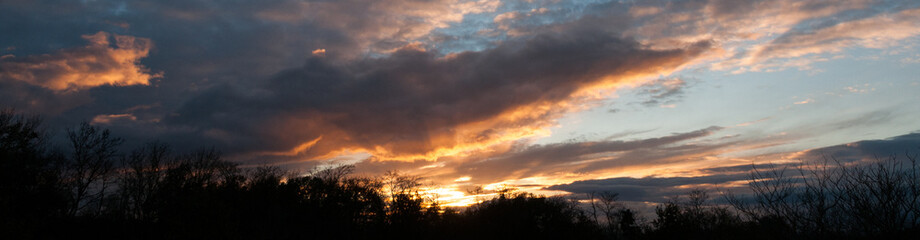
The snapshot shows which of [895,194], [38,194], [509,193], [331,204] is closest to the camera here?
[895,194]

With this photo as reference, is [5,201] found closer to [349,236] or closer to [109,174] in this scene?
[109,174]

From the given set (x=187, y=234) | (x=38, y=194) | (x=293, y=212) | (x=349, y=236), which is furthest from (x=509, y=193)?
(x=38, y=194)

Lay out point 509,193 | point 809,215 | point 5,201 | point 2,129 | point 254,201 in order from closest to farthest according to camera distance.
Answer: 1. point 809,215
2. point 5,201
3. point 2,129
4. point 254,201
5. point 509,193

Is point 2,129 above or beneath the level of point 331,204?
above

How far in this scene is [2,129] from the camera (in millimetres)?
32562

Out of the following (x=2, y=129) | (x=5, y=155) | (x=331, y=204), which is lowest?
(x=331, y=204)

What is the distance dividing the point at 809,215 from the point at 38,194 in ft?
148

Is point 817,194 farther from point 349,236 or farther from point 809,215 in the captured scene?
point 349,236

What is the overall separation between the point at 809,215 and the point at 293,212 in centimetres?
5126

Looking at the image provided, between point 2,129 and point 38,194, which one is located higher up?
point 2,129

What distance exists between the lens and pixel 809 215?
2044 cm

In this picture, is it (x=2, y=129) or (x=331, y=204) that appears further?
(x=331, y=204)

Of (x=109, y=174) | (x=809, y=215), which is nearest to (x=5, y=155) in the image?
(x=109, y=174)

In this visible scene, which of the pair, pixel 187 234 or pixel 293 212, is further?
pixel 293 212
